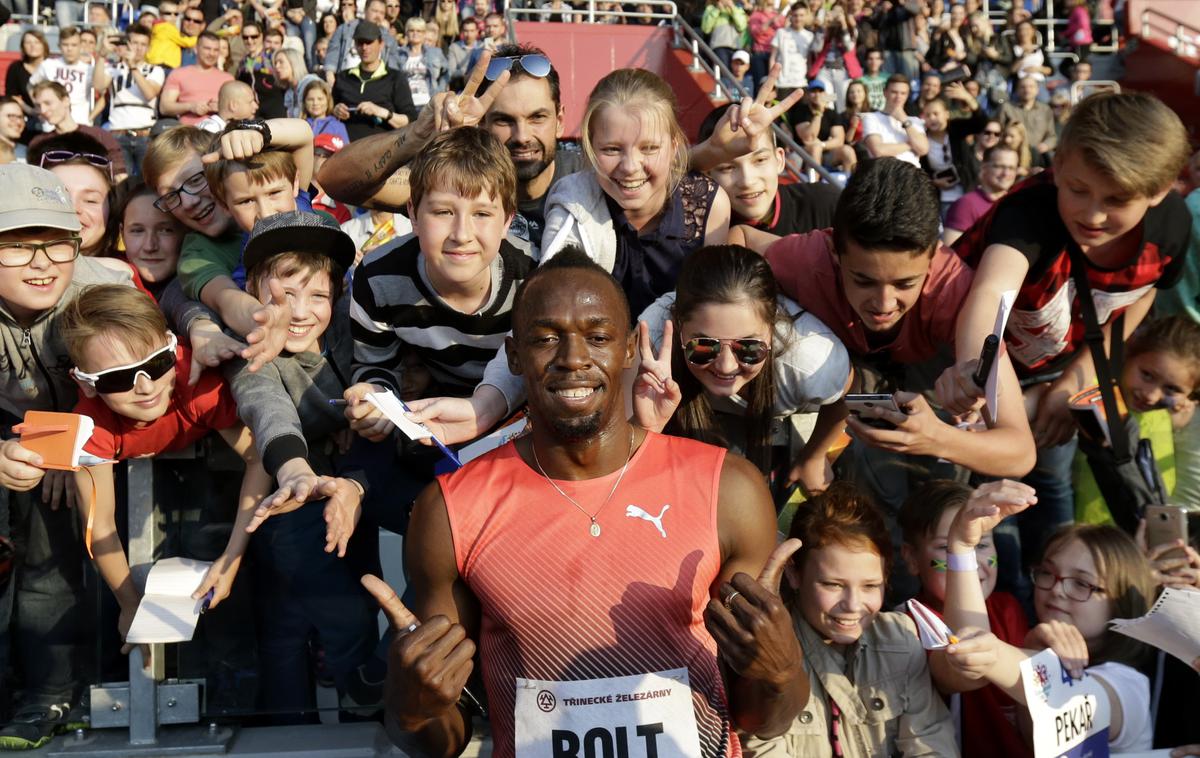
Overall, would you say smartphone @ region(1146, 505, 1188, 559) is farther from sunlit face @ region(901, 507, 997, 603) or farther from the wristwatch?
the wristwatch

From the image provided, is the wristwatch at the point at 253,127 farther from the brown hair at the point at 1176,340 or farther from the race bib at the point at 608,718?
the brown hair at the point at 1176,340

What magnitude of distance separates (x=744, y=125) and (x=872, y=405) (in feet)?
4.27

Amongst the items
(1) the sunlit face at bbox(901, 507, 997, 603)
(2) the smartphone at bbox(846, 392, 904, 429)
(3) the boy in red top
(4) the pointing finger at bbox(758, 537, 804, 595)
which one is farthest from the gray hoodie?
(1) the sunlit face at bbox(901, 507, 997, 603)

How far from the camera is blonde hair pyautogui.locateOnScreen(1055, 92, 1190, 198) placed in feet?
11.6

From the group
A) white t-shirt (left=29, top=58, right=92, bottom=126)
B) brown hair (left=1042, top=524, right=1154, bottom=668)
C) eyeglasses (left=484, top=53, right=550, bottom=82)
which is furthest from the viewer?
white t-shirt (left=29, top=58, right=92, bottom=126)

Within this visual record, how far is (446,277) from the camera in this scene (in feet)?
12.3

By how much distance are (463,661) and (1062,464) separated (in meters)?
2.75

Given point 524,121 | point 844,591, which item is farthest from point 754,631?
point 524,121

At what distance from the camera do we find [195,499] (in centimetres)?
388

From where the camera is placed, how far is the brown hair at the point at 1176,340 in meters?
4.20

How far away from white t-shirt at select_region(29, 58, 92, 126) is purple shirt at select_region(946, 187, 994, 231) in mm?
8591

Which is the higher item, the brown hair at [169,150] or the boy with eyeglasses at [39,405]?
the brown hair at [169,150]

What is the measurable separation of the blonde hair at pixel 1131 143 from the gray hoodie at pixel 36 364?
3.37 meters

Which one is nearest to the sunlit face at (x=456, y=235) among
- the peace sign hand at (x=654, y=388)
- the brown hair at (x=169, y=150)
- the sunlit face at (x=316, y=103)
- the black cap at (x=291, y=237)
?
the black cap at (x=291, y=237)
